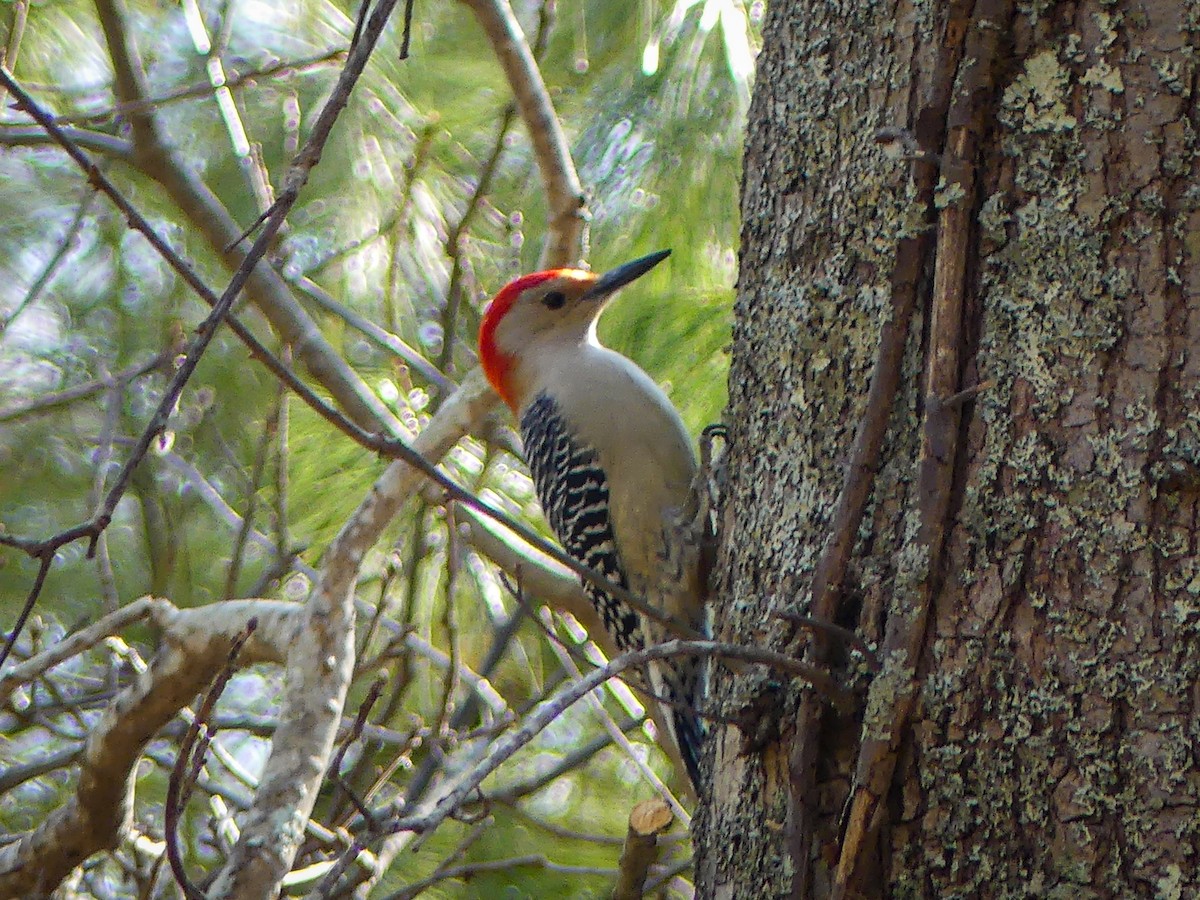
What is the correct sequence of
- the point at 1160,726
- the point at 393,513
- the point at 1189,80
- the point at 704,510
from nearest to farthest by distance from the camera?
the point at 1160,726
the point at 1189,80
the point at 704,510
the point at 393,513

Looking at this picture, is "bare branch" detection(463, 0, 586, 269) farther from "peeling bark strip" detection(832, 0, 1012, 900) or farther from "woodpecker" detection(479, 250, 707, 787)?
"peeling bark strip" detection(832, 0, 1012, 900)

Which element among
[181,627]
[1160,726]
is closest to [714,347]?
[181,627]

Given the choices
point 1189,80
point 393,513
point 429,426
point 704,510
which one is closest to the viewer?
point 1189,80

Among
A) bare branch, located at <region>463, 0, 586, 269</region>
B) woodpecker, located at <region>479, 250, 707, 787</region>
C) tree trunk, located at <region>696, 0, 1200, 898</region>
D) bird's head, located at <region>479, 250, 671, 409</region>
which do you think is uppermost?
bare branch, located at <region>463, 0, 586, 269</region>

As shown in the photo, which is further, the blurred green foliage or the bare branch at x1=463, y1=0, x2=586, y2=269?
the blurred green foliage

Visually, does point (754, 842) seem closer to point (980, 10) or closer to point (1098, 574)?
point (1098, 574)

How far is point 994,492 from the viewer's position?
1.28 metres

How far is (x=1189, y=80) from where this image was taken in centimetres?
130

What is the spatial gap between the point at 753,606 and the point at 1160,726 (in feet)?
1.55

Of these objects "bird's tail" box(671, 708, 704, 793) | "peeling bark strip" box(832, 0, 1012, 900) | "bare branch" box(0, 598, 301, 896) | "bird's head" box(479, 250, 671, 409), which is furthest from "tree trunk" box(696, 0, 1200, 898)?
"bird's head" box(479, 250, 671, 409)

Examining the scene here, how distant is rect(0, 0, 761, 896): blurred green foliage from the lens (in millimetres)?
3688

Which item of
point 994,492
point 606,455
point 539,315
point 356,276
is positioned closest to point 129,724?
point 606,455

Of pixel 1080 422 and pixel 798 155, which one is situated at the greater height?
pixel 798 155

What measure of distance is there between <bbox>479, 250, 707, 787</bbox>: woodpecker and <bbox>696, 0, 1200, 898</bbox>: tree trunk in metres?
1.22
